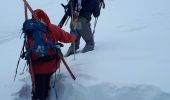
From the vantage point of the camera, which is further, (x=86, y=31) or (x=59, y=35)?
(x=86, y=31)

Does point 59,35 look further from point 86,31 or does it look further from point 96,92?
point 86,31

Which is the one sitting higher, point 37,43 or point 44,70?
point 37,43

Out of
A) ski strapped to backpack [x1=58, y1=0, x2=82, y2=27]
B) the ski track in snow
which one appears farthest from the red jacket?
ski strapped to backpack [x1=58, y1=0, x2=82, y2=27]

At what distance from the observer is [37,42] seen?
4.97 meters

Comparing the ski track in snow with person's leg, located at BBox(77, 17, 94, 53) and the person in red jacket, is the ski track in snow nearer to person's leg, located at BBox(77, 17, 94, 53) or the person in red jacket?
the person in red jacket

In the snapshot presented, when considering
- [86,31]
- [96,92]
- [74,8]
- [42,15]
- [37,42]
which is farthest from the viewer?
[86,31]

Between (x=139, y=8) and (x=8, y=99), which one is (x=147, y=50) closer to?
(x=8, y=99)

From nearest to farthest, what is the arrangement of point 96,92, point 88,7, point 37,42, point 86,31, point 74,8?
point 96,92 < point 37,42 < point 74,8 < point 88,7 < point 86,31

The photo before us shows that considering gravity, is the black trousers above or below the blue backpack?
below

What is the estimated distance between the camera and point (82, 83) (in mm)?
5051

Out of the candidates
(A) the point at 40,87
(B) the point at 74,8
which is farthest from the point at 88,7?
(A) the point at 40,87

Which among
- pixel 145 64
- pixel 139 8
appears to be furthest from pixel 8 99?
pixel 139 8

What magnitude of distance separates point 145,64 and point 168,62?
353 mm

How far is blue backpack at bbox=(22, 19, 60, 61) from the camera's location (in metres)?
4.97
